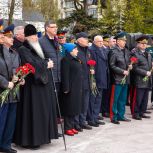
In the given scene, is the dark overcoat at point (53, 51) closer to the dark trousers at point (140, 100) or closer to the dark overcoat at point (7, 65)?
the dark overcoat at point (7, 65)

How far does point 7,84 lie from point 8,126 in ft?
2.60

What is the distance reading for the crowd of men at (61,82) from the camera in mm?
6879

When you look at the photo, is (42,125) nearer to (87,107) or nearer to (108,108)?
(87,107)

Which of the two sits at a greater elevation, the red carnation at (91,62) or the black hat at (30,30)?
the black hat at (30,30)

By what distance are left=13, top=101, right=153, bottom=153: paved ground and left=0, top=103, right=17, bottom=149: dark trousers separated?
1.04ft

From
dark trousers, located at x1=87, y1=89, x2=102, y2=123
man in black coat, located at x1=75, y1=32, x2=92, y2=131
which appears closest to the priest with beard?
man in black coat, located at x1=75, y1=32, x2=92, y2=131

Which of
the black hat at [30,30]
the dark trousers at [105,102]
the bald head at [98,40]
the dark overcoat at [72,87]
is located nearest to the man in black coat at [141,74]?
the dark trousers at [105,102]

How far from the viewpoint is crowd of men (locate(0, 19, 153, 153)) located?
22.6 ft

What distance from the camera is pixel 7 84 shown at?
21.2 feet

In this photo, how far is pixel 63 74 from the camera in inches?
317

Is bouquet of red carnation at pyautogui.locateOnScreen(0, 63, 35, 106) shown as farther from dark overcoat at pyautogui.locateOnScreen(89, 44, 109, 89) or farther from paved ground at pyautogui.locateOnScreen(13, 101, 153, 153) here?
dark overcoat at pyautogui.locateOnScreen(89, 44, 109, 89)

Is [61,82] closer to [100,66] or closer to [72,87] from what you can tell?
[72,87]

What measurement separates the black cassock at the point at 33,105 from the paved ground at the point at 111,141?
0.80ft

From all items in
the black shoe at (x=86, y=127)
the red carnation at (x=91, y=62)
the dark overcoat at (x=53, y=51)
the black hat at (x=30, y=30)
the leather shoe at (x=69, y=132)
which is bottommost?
the black shoe at (x=86, y=127)
